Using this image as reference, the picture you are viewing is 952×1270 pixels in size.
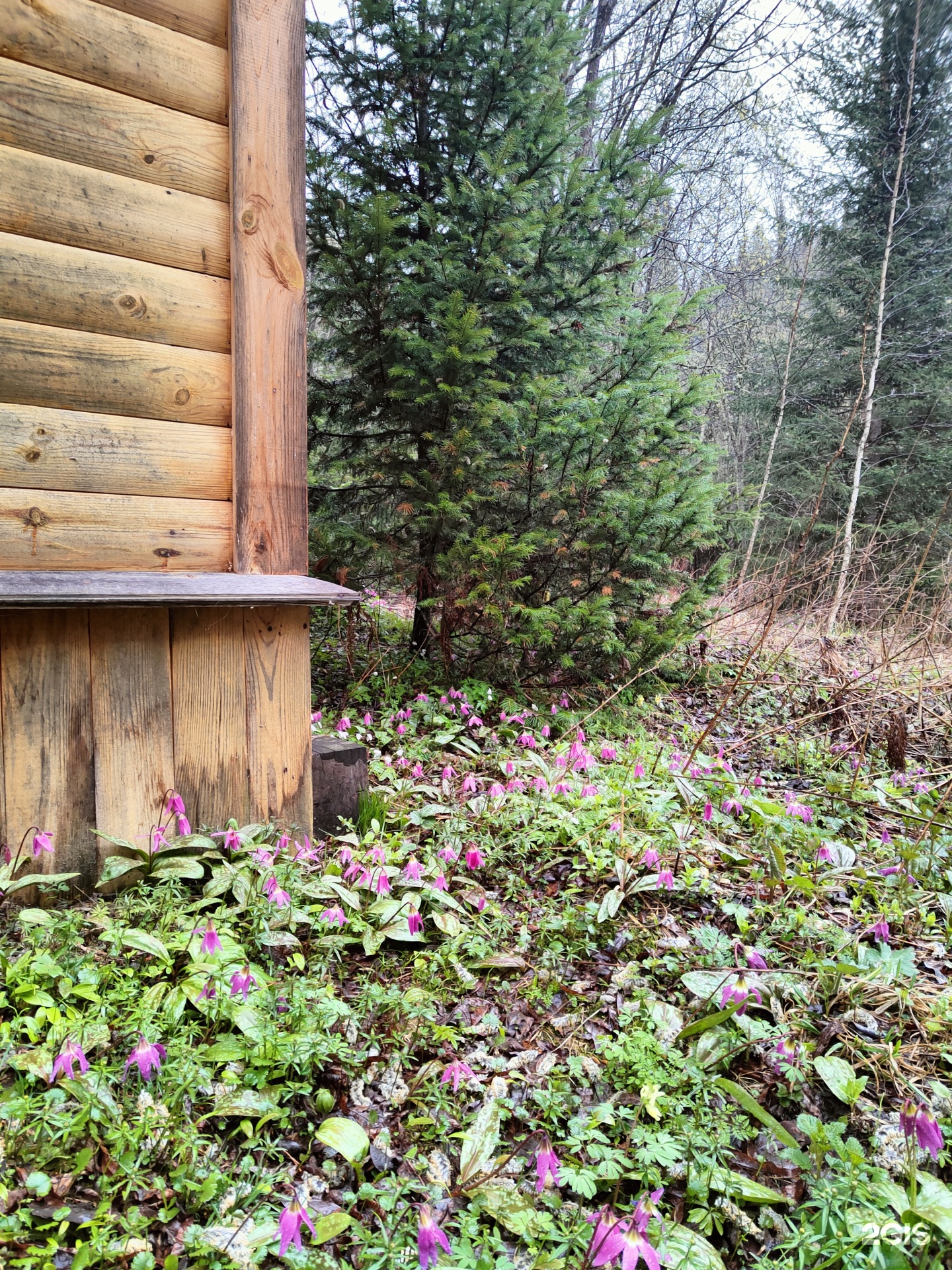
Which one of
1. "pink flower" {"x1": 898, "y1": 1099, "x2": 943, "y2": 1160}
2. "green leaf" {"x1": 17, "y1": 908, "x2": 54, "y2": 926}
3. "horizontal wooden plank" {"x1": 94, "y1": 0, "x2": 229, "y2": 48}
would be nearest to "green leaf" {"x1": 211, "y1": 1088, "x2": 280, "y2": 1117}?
"green leaf" {"x1": 17, "y1": 908, "x2": 54, "y2": 926}

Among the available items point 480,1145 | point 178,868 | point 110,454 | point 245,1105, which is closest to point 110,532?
point 110,454

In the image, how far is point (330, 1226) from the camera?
1.06 metres

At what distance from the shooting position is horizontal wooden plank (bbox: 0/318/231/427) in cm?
171

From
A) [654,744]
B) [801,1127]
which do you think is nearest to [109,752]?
[801,1127]

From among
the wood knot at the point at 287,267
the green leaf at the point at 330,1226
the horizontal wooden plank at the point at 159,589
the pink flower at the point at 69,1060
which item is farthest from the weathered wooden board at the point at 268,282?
the green leaf at the point at 330,1226

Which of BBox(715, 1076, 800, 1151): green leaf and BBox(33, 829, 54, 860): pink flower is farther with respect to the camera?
BBox(33, 829, 54, 860): pink flower

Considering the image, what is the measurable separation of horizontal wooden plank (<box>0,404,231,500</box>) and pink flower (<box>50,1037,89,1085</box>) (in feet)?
4.20

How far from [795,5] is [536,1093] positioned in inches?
395

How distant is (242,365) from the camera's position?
6.68 feet

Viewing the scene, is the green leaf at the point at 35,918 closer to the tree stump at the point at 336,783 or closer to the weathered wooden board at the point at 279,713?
the weathered wooden board at the point at 279,713

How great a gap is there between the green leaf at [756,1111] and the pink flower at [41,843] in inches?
63.2

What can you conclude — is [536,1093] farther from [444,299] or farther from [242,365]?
[444,299]

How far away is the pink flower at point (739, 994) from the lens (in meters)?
1.45

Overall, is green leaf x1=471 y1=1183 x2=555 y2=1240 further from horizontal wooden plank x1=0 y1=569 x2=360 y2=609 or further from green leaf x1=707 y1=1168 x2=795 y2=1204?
horizontal wooden plank x1=0 y1=569 x2=360 y2=609
